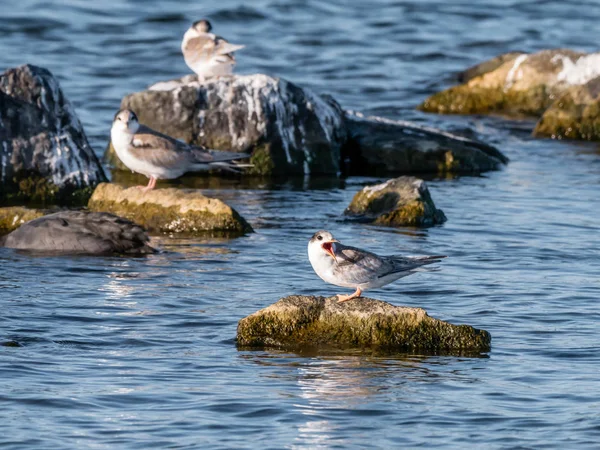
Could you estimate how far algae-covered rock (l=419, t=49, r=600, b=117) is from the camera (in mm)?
23328

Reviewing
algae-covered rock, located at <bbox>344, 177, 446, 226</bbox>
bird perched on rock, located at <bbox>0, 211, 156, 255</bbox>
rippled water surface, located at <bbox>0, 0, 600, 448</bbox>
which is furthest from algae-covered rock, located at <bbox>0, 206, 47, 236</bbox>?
algae-covered rock, located at <bbox>344, 177, 446, 226</bbox>

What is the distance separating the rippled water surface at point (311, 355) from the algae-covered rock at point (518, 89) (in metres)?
1.88

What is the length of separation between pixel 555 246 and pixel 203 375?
5.78 m

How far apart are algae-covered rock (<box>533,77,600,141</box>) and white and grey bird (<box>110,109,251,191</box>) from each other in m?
8.27

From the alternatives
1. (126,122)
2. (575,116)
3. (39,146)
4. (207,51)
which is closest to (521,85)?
(575,116)

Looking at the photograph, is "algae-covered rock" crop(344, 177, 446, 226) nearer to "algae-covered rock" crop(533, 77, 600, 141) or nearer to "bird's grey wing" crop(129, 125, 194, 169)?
"bird's grey wing" crop(129, 125, 194, 169)

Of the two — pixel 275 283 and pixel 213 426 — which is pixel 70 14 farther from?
pixel 213 426

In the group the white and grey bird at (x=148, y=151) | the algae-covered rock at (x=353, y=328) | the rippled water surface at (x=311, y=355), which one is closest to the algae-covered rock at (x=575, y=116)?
the rippled water surface at (x=311, y=355)

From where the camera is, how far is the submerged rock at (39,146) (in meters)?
15.3

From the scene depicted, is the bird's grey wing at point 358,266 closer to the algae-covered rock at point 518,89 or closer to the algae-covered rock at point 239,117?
the algae-covered rock at point 239,117

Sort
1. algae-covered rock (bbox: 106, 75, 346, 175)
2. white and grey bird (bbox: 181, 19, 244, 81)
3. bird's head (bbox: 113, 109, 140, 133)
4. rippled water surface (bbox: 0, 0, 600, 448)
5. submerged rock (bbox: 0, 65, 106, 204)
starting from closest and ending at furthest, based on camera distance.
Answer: rippled water surface (bbox: 0, 0, 600, 448), bird's head (bbox: 113, 109, 140, 133), submerged rock (bbox: 0, 65, 106, 204), white and grey bird (bbox: 181, 19, 244, 81), algae-covered rock (bbox: 106, 75, 346, 175)

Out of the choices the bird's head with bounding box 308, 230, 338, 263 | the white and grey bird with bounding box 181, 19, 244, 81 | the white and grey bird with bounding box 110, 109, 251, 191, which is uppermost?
the white and grey bird with bounding box 181, 19, 244, 81

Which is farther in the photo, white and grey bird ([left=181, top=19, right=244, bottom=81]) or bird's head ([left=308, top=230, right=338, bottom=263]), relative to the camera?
white and grey bird ([left=181, top=19, right=244, bottom=81])

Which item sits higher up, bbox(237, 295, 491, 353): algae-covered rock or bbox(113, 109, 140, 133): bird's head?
bbox(113, 109, 140, 133): bird's head
